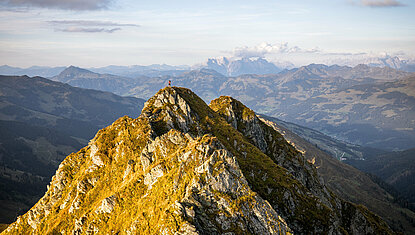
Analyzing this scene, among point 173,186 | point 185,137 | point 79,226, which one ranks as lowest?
point 79,226

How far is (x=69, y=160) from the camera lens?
104 meters

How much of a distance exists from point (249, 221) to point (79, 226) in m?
43.9

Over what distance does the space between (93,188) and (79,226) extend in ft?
48.9

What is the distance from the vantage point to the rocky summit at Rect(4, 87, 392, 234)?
2406 inches

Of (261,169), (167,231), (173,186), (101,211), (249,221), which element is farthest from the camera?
(261,169)

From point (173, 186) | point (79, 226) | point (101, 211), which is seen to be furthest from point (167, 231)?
point (79, 226)

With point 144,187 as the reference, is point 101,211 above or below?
below

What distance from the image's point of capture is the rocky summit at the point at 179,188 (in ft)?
201

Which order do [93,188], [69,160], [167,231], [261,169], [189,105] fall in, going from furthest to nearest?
[189,105], [69,160], [261,169], [93,188], [167,231]

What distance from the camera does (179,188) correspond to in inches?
2544

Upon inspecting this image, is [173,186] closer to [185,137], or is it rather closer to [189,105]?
[185,137]

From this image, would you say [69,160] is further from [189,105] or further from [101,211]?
[189,105]

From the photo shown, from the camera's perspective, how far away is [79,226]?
73.4 metres

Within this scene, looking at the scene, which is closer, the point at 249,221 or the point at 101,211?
the point at 249,221
